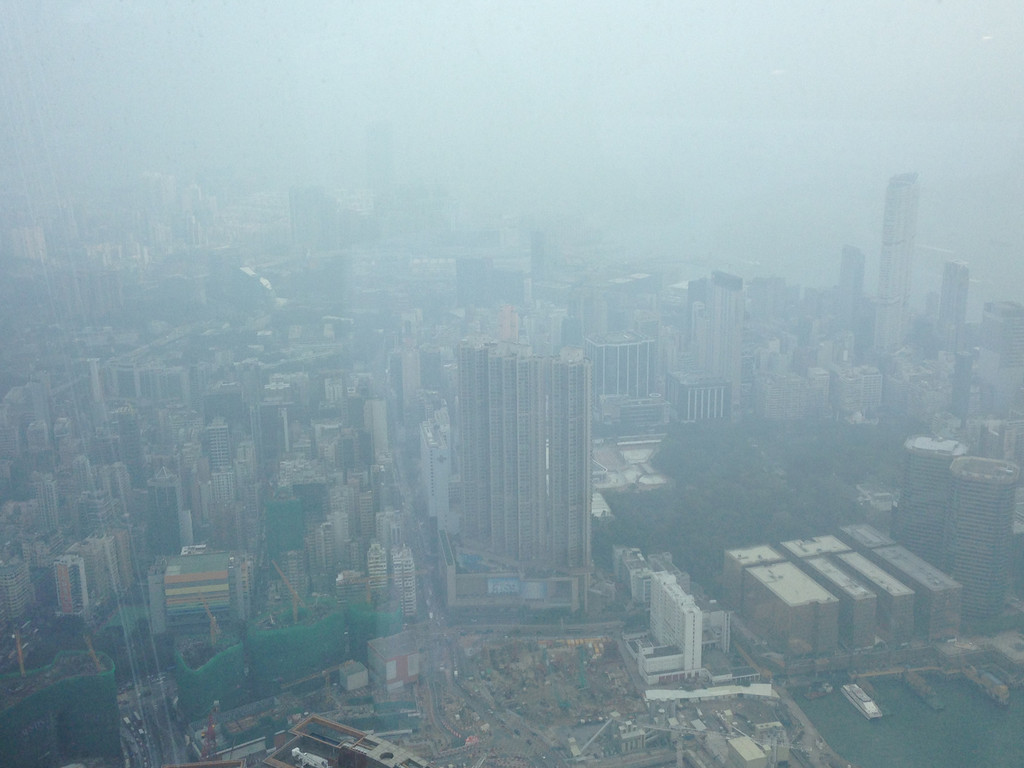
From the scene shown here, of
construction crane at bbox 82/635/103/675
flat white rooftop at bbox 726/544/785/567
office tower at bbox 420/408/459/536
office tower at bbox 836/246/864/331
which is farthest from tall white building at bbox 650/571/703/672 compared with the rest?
office tower at bbox 836/246/864/331

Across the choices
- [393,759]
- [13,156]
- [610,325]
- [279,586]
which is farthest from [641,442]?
[393,759]

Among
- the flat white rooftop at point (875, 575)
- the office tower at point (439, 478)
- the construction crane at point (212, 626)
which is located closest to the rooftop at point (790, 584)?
the flat white rooftop at point (875, 575)

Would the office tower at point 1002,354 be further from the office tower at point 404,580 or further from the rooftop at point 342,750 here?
A: the rooftop at point 342,750

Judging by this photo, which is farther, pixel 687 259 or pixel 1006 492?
pixel 687 259

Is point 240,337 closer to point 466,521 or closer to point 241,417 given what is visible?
point 241,417

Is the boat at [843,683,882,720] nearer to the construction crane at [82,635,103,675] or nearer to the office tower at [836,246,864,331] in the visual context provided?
the construction crane at [82,635,103,675]

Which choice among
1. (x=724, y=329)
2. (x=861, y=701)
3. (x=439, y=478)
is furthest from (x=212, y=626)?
(x=724, y=329)
